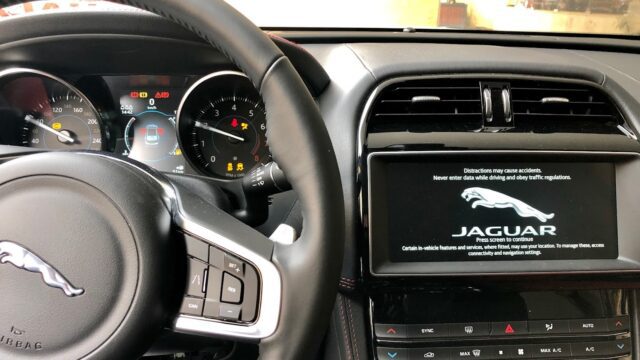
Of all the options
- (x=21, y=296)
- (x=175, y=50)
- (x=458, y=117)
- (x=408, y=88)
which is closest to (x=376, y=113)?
(x=408, y=88)

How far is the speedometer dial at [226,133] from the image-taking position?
1790mm

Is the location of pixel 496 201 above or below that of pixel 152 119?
below

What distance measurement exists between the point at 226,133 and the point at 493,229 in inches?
32.9

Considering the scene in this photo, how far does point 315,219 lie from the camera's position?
967 millimetres

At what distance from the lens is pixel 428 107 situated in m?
1.57

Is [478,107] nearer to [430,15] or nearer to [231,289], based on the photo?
[430,15]

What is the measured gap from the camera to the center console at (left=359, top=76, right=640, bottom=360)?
147cm

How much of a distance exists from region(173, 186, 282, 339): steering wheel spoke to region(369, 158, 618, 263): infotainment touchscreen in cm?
47

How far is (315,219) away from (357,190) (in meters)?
0.47

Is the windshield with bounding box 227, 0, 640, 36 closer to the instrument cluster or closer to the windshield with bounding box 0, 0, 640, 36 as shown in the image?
the windshield with bounding box 0, 0, 640, 36

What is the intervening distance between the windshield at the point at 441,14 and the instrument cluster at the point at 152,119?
0.35 metres

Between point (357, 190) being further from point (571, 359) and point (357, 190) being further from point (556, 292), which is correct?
point (571, 359)

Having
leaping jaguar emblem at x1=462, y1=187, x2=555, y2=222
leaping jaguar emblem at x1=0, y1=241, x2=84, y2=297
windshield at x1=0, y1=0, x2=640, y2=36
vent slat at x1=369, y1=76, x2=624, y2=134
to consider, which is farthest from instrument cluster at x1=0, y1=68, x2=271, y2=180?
leaping jaguar emblem at x1=0, y1=241, x2=84, y2=297

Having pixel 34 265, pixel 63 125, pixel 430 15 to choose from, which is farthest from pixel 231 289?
pixel 430 15
